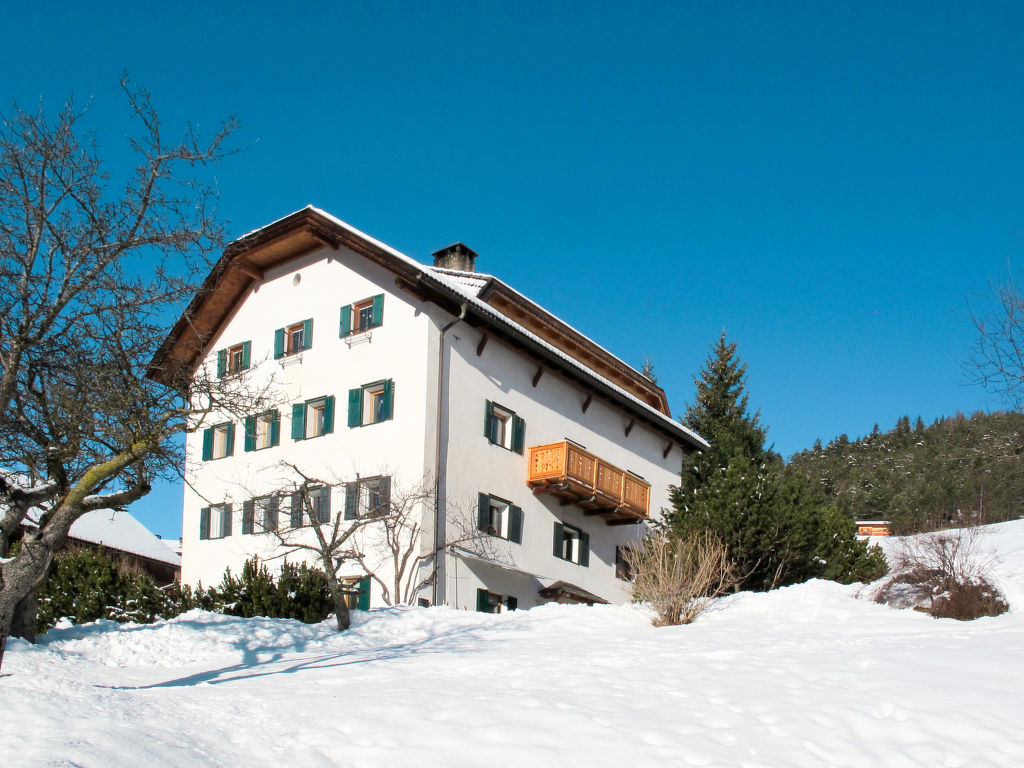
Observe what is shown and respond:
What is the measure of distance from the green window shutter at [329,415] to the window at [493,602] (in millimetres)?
5431

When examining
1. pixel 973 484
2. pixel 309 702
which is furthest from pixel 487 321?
pixel 973 484

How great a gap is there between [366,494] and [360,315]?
4.84m

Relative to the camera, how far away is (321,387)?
28.5 meters

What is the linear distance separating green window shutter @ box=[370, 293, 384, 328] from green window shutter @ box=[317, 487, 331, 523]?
4.18 metres

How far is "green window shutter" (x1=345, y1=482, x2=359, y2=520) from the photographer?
26.0m

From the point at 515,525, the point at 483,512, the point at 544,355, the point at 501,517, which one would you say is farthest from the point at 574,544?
the point at 544,355

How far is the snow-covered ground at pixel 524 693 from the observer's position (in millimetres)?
8898

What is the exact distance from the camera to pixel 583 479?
95.0ft

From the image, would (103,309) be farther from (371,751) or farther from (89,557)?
(89,557)

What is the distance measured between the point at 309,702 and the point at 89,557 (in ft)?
44.2

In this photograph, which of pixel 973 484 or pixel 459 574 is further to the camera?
pixel 973 484

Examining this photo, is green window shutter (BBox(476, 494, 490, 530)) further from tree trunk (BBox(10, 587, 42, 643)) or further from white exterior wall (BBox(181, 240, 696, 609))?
tree trunk (BBox(10, 587, 42, 643))

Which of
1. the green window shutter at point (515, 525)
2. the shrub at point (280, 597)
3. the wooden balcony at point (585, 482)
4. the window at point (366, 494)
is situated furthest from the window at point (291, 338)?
the shrub at point (280, 597)

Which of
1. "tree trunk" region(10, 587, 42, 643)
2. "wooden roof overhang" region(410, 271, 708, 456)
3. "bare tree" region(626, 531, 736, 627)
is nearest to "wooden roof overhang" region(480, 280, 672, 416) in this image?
"wooden roof overhang" region(410, 271, 708, 456)
